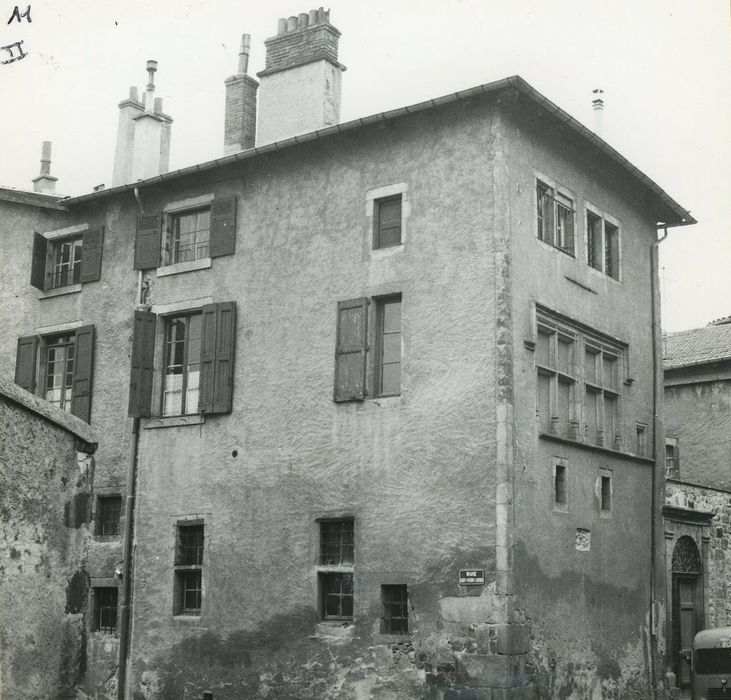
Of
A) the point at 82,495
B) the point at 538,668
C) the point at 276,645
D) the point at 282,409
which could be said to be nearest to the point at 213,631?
the point at 276,645

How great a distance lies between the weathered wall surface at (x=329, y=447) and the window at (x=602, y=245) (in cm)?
348

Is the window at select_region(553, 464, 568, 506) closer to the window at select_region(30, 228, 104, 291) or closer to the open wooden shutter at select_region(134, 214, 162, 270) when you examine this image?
the open wooden shutter at select_region(134, 214, 162, 270)

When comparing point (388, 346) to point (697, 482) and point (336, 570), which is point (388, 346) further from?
point (697, 482)

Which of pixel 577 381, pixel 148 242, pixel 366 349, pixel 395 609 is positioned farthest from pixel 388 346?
pixel 148 242

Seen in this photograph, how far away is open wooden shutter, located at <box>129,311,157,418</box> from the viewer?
19703 mm

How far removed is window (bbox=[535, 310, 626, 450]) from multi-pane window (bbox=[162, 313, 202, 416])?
19.6 ft

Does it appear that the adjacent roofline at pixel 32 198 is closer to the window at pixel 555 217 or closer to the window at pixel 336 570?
the window at pixel 336 570

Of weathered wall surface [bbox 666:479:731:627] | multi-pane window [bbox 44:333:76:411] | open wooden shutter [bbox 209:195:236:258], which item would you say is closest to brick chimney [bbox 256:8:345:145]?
open wooden shutter [bbox 209:195:236:258]

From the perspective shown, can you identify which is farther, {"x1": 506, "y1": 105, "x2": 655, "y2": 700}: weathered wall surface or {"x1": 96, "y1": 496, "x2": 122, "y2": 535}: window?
{"x1": 96, "y1": 496, "x2": 122, "y2": 535}: window

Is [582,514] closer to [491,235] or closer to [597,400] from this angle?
[597,400]

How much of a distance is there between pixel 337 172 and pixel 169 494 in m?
6.17

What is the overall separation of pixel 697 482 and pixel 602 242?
8128mm

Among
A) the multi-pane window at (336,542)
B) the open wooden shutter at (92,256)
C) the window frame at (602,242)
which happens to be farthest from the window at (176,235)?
the window frame at (602,242)

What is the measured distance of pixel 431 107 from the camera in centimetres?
1755
